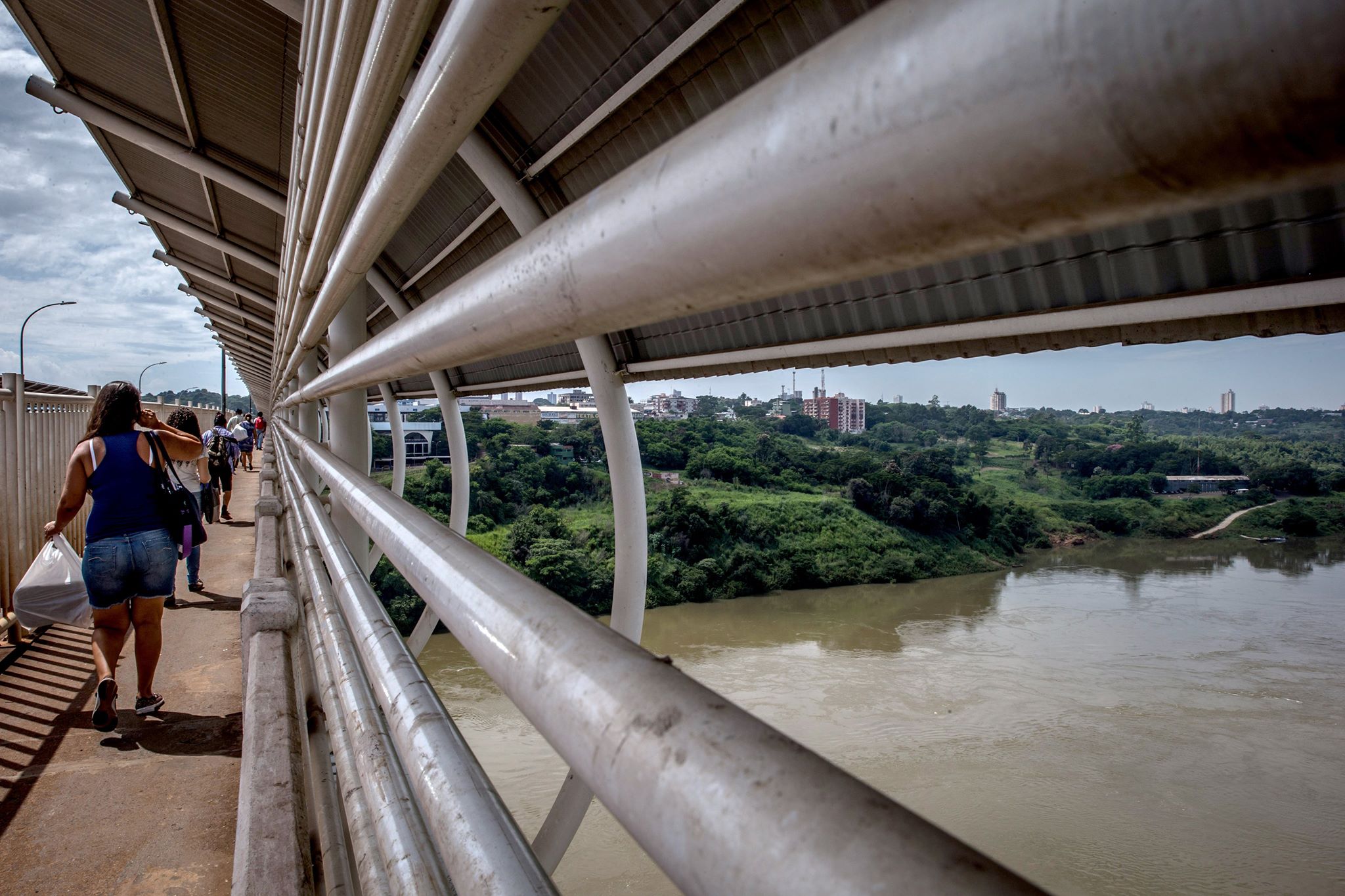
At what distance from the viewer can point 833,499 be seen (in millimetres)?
43875

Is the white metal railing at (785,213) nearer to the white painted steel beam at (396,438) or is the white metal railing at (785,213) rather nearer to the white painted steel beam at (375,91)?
the white painted steel beam at (375,91)

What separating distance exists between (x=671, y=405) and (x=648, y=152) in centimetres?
6991

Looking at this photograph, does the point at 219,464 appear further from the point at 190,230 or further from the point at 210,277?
the point at 210,277

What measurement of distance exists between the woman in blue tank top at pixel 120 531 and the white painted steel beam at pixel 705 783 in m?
3.20

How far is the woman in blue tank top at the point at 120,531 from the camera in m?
3.08

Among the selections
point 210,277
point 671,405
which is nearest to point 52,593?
point 210,277

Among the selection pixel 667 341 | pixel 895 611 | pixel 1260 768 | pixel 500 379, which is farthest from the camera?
pixel 895 611

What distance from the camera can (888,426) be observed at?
219ft

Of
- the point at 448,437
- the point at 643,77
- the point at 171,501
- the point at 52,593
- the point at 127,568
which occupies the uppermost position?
the point at 643,77

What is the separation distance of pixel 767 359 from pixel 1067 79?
3.48 m

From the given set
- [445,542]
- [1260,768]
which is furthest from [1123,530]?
[445,542]

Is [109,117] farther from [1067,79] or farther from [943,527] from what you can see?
[943,527]

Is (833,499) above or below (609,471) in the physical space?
below

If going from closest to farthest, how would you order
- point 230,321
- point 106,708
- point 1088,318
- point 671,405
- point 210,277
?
point 1088,318 → point 106,708 → point 210,277 → point 230,321 → point 671,405
